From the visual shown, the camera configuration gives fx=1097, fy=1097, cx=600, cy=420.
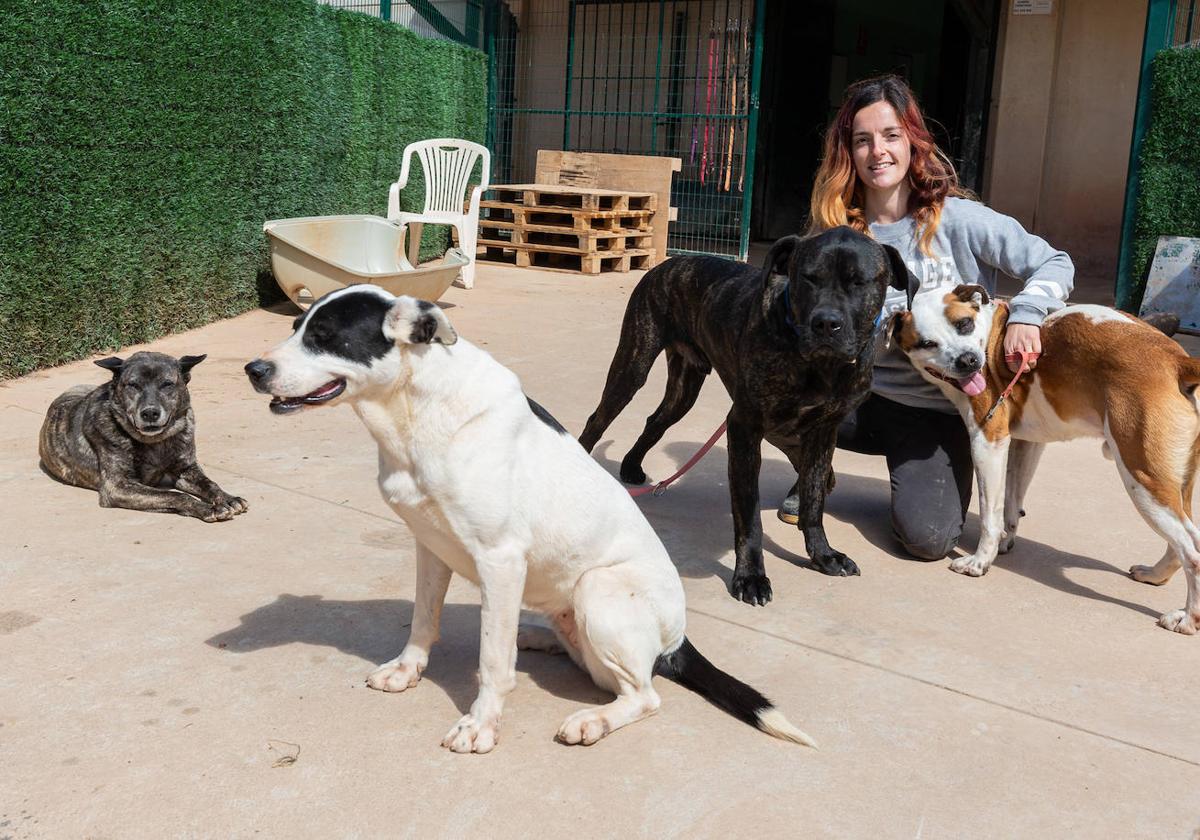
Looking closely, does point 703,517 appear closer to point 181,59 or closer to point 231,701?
point 231,701

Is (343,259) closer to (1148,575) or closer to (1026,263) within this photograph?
(1026,263)

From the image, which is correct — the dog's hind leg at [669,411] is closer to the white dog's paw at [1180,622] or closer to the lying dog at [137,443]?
the lying dog at [137,443]

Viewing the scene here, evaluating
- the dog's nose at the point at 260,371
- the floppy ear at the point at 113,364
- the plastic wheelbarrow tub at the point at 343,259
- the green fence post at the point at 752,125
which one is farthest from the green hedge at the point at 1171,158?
the dog's nose at the point at 260,371

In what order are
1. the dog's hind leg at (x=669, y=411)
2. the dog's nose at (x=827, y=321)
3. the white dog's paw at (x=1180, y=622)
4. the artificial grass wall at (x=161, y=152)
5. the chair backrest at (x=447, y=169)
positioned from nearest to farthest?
1. the dog's nose at (x=827, y=321)
2. the white dog's paw at (x=1180, y=622)
3. the dog's hind leg at (x=669, y=411)
4. the artificial grass wall at (x=161, y=152)
5. the chair backrest at (x=447, y=169)

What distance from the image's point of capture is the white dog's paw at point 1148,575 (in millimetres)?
4016

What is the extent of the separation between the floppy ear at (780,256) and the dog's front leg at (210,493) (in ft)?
7.33

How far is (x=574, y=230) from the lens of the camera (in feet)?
37.2

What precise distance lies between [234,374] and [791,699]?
4.58m

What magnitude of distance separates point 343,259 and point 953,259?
5581 mm

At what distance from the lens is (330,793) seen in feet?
8.21

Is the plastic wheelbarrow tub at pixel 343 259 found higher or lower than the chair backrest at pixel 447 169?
lower

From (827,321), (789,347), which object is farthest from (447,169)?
(827,321)

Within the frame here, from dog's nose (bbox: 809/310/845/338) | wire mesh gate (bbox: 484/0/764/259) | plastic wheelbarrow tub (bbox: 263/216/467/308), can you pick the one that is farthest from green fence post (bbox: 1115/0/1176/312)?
dog's nose (bbox: 809/310/845/338)

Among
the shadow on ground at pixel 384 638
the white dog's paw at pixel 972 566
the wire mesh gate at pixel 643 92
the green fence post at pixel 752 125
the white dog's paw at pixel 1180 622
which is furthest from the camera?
the wire mesh gate at pixel 643 92
